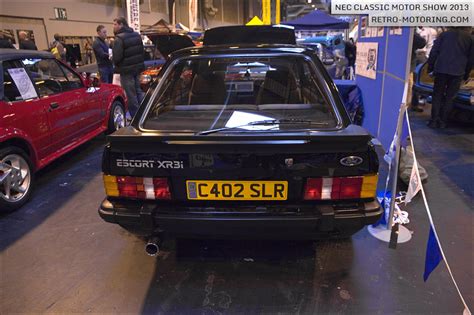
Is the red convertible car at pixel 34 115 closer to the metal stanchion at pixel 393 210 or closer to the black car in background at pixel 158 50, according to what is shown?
the black car in background at pixel 158 50

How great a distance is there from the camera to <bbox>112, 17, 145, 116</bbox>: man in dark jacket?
589cm

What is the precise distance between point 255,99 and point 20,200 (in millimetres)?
2406

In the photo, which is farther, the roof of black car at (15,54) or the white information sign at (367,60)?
the white information sign at (367,60)

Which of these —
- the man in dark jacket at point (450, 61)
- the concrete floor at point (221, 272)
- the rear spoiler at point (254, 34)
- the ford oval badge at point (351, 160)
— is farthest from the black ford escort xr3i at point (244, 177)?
the man in dark jacket at point (450, 61)

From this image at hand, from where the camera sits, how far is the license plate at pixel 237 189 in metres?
1.93

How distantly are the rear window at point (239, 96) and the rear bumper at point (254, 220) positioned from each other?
18.6 inches

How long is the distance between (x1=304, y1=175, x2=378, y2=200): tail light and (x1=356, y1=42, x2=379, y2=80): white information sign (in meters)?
3.49

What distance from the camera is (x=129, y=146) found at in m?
1.92

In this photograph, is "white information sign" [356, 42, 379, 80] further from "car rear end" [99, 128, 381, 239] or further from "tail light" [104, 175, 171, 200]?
"tail light" [104, 175, 171, 200]

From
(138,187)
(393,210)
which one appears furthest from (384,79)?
(138,187)

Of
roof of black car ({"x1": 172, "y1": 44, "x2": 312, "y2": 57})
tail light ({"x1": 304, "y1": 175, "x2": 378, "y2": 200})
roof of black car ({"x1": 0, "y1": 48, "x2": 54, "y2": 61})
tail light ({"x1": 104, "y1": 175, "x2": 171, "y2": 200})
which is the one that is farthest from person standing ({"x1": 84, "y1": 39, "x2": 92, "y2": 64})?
tail light ({"x1": 304, "y1": 175, "x2": 378, "y2": 200})

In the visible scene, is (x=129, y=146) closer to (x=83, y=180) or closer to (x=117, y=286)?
(x=117, y=286)

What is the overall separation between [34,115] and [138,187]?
2121 mm

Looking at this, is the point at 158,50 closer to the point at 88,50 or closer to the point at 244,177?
the point at 88,50
